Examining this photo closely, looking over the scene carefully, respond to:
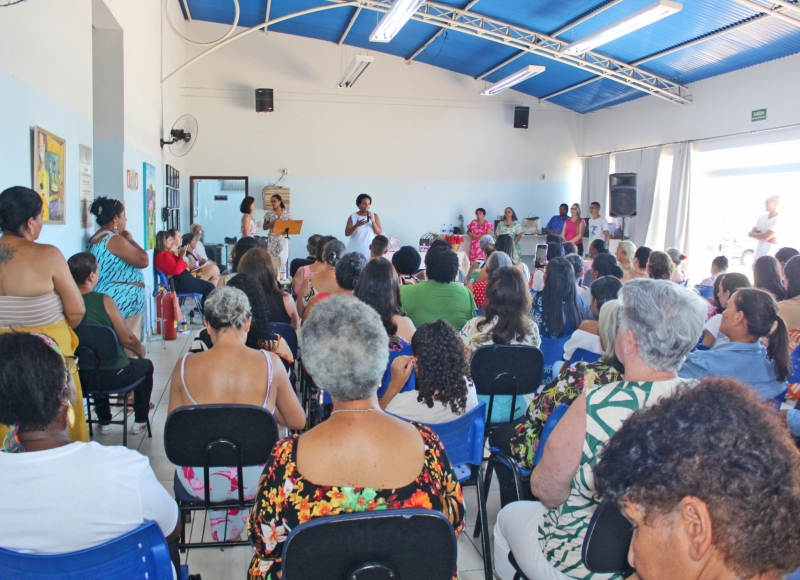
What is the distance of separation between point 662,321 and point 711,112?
8.37m

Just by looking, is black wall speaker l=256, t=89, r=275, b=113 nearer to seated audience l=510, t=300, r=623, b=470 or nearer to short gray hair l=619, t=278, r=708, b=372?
seated audience l=510, t=300, r=623, b=470

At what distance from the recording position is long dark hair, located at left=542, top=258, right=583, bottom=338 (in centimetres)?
376

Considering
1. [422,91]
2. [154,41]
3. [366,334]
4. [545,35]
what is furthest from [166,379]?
[422,91]

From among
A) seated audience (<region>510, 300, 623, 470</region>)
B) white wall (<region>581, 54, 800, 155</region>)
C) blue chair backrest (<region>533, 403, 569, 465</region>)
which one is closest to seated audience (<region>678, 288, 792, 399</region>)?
seated audience (<region>510, 300, 623, 470</region>)

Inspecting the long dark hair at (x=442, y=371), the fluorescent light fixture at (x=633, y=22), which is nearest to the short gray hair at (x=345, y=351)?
the long dark hair at (x=442, y=371)

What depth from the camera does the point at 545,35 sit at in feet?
27.2

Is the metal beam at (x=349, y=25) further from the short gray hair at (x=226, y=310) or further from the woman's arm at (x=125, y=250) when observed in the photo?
the short gray hair at (x=226, y=310)

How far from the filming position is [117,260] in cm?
418

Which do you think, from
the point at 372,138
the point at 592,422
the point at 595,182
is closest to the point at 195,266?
the point at 372,138

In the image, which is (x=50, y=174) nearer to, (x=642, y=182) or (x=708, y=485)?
(x=708, y=485)

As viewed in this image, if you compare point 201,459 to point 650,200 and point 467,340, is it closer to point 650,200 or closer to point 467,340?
point 467,340

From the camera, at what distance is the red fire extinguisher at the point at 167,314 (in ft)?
21.3

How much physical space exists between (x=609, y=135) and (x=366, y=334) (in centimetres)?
1080

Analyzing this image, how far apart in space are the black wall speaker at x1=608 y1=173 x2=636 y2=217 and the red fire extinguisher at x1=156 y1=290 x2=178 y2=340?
713 cm
